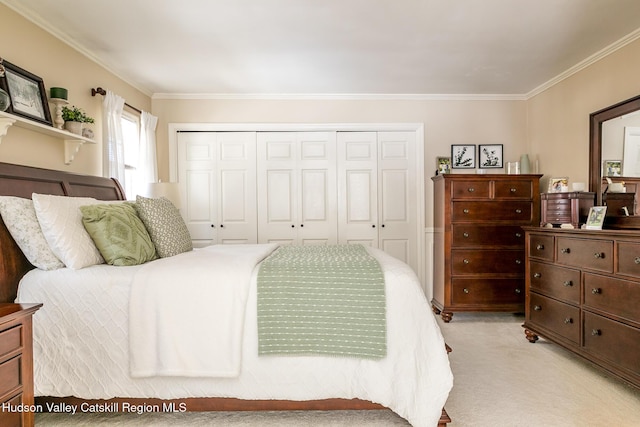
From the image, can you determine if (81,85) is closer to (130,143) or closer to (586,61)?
(130,143)

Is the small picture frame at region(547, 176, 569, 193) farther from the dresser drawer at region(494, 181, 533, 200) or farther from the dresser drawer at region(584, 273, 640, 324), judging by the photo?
the dresser drawer at region(584, 273, 640, 324)

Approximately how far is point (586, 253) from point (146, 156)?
403 cm

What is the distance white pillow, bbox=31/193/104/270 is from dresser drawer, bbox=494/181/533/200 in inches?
139

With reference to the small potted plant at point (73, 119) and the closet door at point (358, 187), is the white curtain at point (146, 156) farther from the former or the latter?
the closet door at point (358, 187)

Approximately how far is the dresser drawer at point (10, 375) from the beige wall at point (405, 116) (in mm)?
3196

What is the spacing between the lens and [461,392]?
85.4 inches

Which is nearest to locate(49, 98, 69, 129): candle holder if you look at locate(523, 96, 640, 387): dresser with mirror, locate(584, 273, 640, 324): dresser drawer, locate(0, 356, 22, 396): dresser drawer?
locate(0, 356, 22, 396): dresser drawer

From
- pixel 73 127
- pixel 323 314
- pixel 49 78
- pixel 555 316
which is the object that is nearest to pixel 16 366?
pixel 323 314

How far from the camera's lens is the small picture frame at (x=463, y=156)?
4.30 metres

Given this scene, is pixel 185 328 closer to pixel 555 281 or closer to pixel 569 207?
pixel 555 281

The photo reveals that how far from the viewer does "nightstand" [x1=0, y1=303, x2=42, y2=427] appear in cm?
128

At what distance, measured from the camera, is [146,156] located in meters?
3.88

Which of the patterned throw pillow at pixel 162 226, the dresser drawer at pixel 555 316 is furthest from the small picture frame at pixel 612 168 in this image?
the patterned throw pillow at pixel 162 226

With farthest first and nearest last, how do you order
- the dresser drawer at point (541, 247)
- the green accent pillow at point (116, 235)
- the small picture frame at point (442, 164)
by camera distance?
the small picture frame at point (442, 164) → the dresser drawer at point (541, 247) → the green accent pillow at point (116, 235)
